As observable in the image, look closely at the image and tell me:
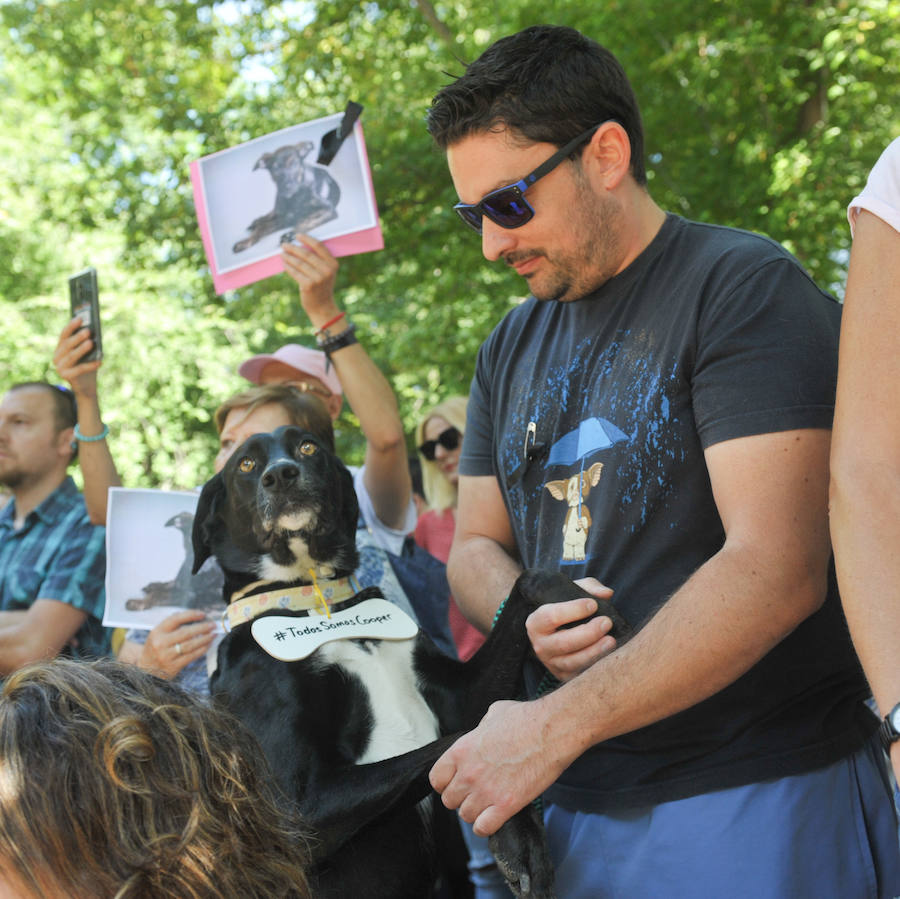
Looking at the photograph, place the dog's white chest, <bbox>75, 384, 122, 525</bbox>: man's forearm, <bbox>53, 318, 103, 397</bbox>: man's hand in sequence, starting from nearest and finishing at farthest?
the dog's white chest, <bbox>53, 318, 103, 397</bbox>: man's hand, <bbox>75, 384, 122, 525</bbox>: man's forearm

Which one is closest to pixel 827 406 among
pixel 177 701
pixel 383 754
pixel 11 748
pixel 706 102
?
pixel 383 754

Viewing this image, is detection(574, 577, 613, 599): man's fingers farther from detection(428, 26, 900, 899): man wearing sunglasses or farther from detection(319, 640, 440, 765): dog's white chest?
detection(319, 640, 440, 765): dog's white chest

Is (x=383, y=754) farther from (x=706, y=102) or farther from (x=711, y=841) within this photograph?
(x=706, y=102)

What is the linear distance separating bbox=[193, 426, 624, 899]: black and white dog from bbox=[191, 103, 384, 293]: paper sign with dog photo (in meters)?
1.15

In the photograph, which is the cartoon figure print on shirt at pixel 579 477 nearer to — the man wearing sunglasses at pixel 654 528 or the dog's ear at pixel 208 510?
the man wearing sunglasses at pixel 654 528

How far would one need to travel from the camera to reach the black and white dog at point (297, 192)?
338cm

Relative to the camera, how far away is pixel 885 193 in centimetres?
160

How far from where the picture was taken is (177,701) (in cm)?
147

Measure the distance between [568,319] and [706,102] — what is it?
23.3 feet

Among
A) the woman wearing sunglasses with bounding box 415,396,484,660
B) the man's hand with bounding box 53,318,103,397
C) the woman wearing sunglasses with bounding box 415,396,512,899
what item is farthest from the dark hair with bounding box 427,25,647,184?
the woman wearing sunglasses with bounding box 415,396,484,660

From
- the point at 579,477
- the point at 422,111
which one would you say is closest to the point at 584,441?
the point at 579,477

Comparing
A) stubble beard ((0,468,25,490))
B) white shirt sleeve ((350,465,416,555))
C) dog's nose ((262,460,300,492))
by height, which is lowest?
white shirt sleeve ((350,465,416,555))

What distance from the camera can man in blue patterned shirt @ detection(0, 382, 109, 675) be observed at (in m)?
4.04

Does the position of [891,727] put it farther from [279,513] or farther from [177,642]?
[177,642]
